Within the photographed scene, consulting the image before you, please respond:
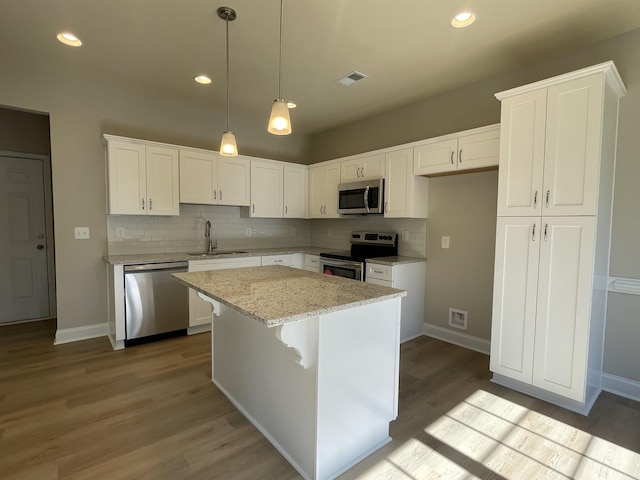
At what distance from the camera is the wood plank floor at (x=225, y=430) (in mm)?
1714

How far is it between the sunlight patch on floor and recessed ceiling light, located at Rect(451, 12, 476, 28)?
107 inches

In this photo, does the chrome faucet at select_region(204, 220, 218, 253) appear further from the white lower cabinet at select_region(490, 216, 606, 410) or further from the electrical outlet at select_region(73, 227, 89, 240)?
the white lower cabinet at select_region(490, 216, 606, 410)

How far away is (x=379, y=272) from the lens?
347cm

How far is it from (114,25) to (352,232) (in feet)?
10.6

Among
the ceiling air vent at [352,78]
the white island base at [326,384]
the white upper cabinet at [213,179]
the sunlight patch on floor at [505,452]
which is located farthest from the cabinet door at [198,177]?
the sunlight patch on floor at [505,452]

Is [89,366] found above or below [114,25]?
below

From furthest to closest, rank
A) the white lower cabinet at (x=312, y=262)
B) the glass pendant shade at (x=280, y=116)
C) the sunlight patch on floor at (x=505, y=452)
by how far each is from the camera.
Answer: the white lower cabinet at (x=312, y=262), the glass pendant shade at (x=280, y=116), the sunlight patch on floor at (x=505, y=452)

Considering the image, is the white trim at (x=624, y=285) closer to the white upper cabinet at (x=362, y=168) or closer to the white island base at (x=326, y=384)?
the white island base at (x=326, y=384)

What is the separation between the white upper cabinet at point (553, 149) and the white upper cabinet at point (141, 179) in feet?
10.8

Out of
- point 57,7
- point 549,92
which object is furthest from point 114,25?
point 549,92

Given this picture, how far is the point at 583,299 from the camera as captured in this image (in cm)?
217

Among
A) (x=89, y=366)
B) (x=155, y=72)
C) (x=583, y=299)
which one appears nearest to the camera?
(x=583, y=299)

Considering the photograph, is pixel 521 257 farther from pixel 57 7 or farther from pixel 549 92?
pixel 57 7

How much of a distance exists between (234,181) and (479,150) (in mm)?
2805
